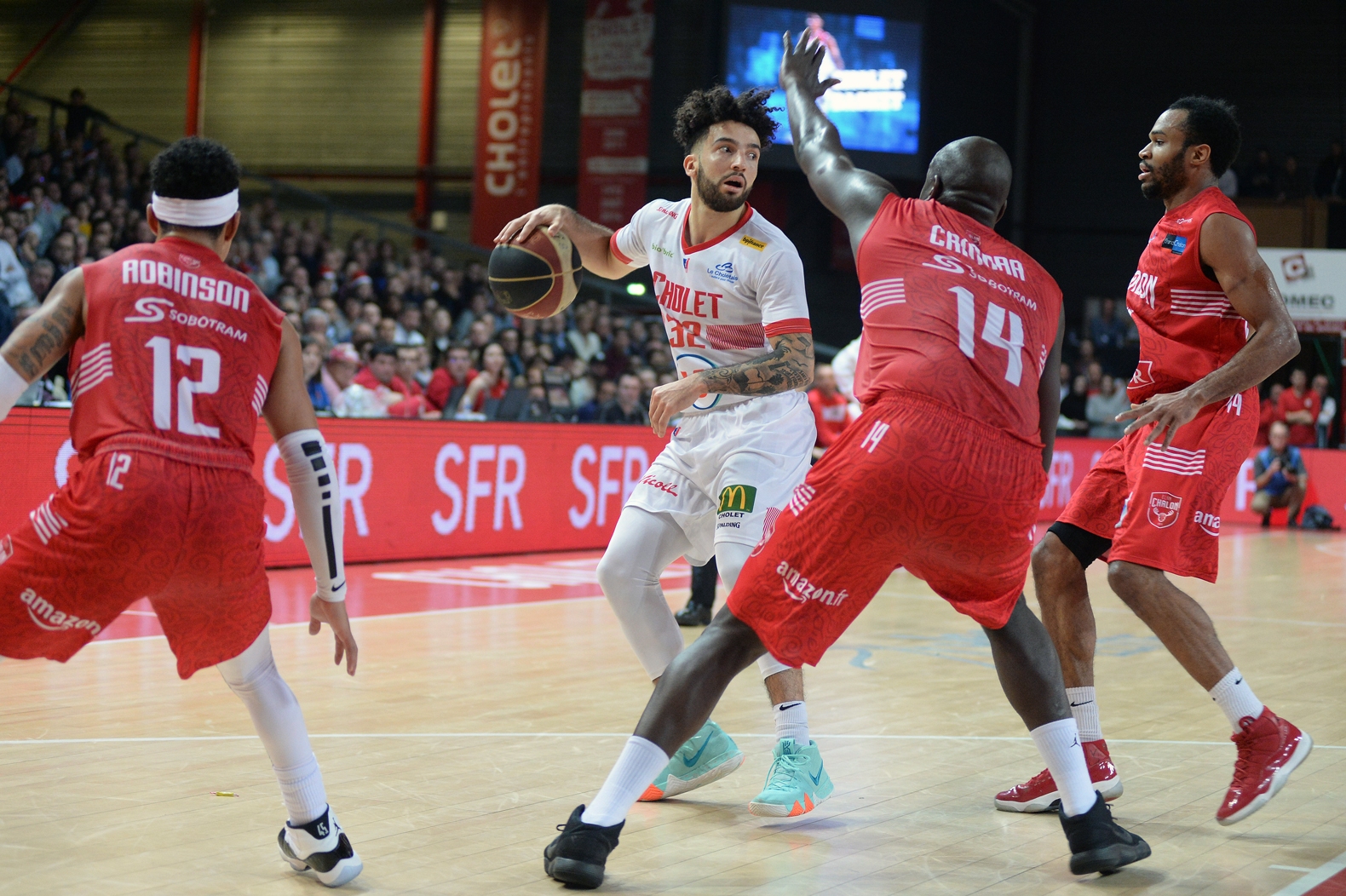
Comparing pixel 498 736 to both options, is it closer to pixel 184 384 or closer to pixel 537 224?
pixel 537 224

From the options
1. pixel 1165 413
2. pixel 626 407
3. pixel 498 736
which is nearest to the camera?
pixel 1165 413

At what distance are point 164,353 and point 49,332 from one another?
250 millimetres

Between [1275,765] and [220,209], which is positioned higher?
[220,209]

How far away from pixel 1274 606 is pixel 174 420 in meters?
8.84

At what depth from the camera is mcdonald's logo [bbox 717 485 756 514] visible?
4.36 meters

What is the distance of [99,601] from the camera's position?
299 centimetres

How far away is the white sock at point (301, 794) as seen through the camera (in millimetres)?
3287

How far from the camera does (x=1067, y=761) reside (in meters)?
3.55

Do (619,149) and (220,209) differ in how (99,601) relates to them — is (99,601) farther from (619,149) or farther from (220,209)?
(619,149)

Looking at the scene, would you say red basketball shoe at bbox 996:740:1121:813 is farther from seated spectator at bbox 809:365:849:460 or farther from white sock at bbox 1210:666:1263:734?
seated spectator at bbox 809:365:849:460

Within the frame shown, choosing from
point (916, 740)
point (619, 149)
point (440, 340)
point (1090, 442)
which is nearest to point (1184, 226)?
point (916, 740)

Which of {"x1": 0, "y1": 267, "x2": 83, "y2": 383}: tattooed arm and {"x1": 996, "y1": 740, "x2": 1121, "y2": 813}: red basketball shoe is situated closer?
{"x1": 0, "y1": 267, "x2": 83, "y2": 383}: tattooed arm

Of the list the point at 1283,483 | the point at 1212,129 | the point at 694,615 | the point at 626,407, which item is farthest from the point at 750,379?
the point at 1283,483

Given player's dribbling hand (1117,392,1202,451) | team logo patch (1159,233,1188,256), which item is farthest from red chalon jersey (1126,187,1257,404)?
player's dribbling hand (1117,392,1202,451)
